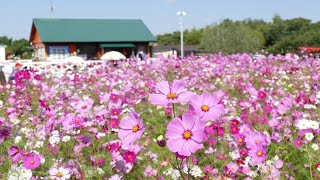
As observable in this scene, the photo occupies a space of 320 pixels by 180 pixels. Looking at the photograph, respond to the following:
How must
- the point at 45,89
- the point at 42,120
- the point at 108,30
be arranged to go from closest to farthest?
the point at 42,120 → the point at 45,89 → the point at 108,30

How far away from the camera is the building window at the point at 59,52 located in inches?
1170

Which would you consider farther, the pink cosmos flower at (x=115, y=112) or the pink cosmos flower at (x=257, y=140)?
the pink cosmos flower at (x=115, y=112)

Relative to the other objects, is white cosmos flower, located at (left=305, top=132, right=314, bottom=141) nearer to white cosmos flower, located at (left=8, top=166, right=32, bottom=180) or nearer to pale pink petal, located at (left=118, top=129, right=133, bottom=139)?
pale pink petal, located at (left=118, top=129, right=133, bottom=139)

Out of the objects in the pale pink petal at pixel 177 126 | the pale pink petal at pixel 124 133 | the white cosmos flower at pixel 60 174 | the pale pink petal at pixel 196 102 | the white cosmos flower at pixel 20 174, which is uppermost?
the pale pink petal at pixel 196 102

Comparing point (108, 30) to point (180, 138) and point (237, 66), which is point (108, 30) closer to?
point (237, 66)

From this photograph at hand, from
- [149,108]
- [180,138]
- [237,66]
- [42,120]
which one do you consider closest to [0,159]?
[42,120]

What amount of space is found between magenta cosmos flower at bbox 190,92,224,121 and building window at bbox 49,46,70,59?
2936cm

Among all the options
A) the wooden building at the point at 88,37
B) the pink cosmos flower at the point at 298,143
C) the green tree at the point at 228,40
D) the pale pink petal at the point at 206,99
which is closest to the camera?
the pale pink petal at the point at 206,99

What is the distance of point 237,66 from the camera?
26.8 ft

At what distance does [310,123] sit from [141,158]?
1.00 meters

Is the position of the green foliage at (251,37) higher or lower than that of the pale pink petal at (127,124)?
higher

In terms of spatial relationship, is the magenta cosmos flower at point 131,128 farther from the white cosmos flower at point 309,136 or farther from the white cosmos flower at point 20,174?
the white cosmos flower at point 309,136

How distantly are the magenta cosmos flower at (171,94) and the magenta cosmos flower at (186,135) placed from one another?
0.11 metres

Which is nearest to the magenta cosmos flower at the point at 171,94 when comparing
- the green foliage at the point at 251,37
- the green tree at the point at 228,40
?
the green foliage at the point at 251,37
